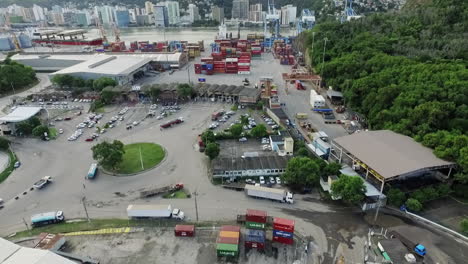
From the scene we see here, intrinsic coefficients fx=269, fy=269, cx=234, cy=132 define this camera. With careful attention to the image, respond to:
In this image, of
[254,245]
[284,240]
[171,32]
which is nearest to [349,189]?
[284,240]

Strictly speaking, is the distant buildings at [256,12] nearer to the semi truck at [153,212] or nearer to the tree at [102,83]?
the tree at [102,83]

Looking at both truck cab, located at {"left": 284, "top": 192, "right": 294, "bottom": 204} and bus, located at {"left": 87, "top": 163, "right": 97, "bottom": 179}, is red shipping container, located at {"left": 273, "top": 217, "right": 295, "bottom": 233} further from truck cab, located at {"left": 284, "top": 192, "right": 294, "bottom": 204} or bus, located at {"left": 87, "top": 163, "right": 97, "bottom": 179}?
bus, located at {"left": 87, "top": 163, "right": 97, "bottom": 179}

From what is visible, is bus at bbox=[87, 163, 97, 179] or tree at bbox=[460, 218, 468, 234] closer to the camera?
tree at bbox=[460, 218, 468, 234]

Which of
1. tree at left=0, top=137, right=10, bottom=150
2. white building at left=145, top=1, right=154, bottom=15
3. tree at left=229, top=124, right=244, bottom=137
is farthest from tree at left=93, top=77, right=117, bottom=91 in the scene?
white building at left=145, top=1, right=154, bottom=15

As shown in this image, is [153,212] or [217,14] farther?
[217,14]

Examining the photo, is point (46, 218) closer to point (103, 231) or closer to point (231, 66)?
point (103, 231)

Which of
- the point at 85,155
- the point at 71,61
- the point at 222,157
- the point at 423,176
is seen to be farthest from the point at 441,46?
the point at 71,61
